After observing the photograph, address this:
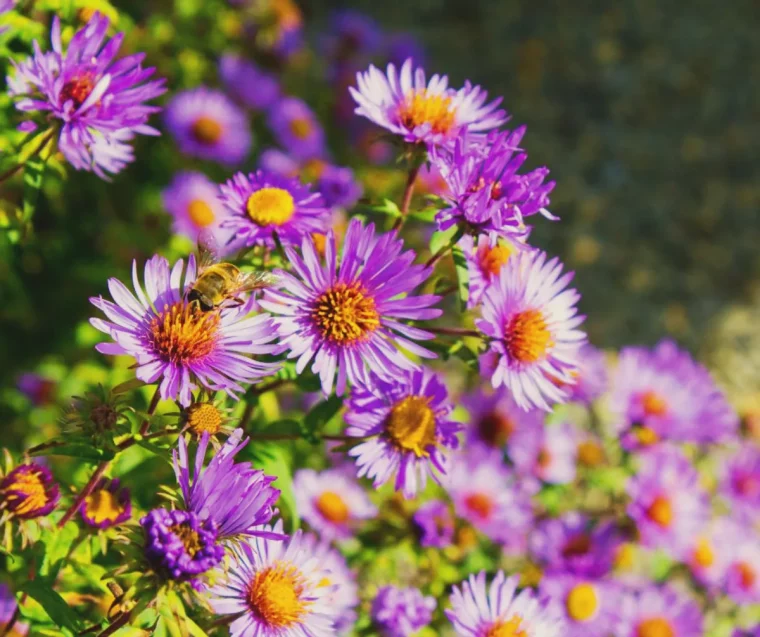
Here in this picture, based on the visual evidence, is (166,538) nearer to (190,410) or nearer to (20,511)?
(190,410)

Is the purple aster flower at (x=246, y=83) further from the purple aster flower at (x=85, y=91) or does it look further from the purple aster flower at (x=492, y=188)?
the purple aster flower at (x=492, y=188)

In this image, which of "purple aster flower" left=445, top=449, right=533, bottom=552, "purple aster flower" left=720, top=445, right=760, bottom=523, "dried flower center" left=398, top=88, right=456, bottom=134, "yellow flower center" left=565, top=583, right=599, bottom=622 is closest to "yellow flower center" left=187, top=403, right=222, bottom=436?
"dried flower center" left=398, top=88, right=456, bottom=134

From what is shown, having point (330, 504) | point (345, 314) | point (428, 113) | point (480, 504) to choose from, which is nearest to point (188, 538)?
point (345, 314)

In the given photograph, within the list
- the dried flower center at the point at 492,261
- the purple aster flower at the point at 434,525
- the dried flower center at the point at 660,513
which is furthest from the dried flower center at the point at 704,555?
the dried flower center at the point at 492,261

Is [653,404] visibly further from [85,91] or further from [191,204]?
[85,91]

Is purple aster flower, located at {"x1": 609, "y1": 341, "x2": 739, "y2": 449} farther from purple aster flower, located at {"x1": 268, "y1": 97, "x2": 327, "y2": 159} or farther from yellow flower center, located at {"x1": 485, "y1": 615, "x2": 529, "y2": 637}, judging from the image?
purple aster flower, located at {"x1": 268, "y1": 97, "x2": 327, "y2": 159}
